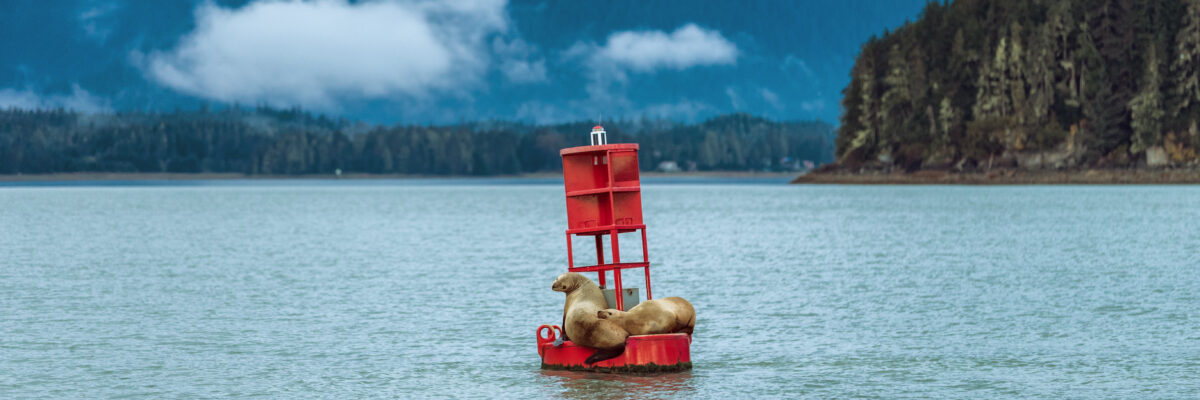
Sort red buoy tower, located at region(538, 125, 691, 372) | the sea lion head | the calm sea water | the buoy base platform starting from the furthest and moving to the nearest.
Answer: the sea lion head, the calm sea water, red buoy tower, located at region(538, 125, 691, 372), the buoy base platform

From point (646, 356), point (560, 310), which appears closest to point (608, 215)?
point (646, 356)

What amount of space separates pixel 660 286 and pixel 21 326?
59.5 ft

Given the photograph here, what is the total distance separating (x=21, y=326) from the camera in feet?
94.5

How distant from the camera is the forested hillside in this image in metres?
158

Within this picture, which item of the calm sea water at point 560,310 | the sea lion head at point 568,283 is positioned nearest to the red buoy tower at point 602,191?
the sea lion head at point 568,283

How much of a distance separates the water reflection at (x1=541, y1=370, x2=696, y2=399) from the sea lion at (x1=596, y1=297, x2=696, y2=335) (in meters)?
0.76

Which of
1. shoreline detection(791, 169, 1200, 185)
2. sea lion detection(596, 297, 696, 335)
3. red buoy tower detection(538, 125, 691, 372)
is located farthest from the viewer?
shoreline detection(791, 169, 1200, 185)

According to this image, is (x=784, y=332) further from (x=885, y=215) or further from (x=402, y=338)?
(x=885, y=215)

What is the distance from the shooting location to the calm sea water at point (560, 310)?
20.9 m

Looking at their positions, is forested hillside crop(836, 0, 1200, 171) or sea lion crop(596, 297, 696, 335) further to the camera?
forested hillside crop(836, 0, 1200, 171)

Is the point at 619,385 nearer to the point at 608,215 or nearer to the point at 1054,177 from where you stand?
the point at 608,215

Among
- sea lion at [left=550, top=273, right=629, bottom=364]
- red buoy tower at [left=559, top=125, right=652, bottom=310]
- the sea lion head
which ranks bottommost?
sea lion at [left=550, top=273, right=629, bottom=364]

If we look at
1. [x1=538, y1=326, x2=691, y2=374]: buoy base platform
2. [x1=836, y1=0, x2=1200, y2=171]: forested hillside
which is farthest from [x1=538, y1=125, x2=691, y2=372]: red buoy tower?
[x1=836, y1=0, x2=1200, y2=171]: forested hillside

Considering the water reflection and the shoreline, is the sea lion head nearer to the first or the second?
the water reflection
